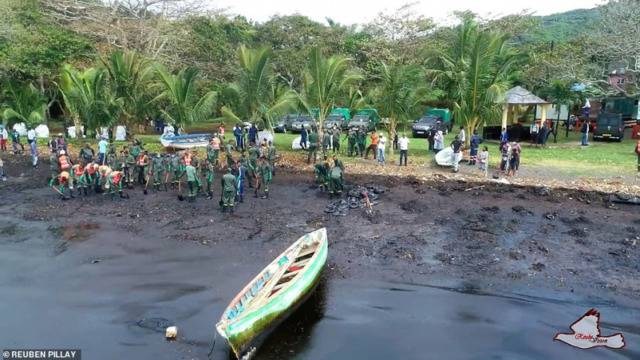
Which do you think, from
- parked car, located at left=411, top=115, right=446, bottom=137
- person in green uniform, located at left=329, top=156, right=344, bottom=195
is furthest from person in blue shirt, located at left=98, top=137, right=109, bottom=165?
parked car, located at left=411, top=115, right=446, bottom=137

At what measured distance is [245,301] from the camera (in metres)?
10.2

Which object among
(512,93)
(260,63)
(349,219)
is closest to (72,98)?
(260,63)

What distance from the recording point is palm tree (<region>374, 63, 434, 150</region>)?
22375 mm

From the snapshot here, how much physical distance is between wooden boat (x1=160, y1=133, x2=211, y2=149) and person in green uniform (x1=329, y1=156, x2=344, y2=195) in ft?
30.3

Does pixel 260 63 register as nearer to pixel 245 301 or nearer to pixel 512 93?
pixel 512 93

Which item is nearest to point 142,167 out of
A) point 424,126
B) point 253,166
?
point 253,166

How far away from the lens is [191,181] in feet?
59.6

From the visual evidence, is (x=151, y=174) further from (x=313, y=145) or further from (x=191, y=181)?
(x=313, y=145)

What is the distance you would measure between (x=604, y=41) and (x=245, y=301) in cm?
2455

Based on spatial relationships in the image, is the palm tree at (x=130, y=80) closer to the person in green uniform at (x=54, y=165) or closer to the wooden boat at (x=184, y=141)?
the wooden boat at (x=184, y=141)

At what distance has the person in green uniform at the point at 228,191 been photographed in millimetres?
16625

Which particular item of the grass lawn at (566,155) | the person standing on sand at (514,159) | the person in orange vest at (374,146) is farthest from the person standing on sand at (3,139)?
the person standing on sand at (514,159)

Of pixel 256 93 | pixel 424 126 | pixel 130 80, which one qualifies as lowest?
pixel 424 126
